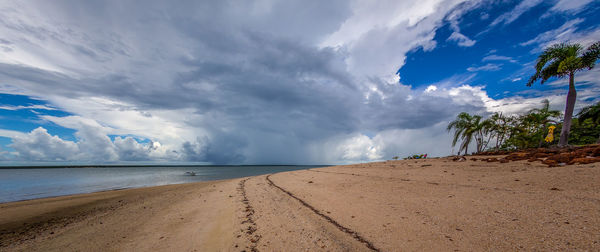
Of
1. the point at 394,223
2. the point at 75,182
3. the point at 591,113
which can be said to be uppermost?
the point at 591,113

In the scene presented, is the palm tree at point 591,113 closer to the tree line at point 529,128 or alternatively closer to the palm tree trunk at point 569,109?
the tree line at point 529,128

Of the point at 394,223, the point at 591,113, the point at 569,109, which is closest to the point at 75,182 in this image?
the point at 394,223

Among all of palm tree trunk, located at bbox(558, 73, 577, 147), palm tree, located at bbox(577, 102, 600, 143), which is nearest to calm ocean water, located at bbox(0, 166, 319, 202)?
palm tree trunk, located at bbox(558, 73, 577, 147)

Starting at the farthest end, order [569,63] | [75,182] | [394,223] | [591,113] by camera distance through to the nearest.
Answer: [75,182]
[591,113]
[569,63]
[394,223]

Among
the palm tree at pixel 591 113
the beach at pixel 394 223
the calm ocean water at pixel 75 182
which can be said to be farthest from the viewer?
the palm tree at pixel 591 113

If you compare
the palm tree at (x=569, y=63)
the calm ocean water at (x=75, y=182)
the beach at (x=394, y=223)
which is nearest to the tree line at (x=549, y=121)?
the palm tree at (x=569, y=63)

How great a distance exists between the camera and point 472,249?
3.18 m

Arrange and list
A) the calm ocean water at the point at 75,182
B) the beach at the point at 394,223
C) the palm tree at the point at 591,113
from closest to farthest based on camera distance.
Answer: the beach at the point at 394,223 < the calm ocean water at the point at 75,182 < the palm tree at the point at 591,113

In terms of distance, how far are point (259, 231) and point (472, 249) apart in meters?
4.31

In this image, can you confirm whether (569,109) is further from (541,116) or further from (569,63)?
(541,116)

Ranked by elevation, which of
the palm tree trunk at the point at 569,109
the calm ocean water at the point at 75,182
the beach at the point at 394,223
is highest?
the palm tree trunk at the point at 569,109

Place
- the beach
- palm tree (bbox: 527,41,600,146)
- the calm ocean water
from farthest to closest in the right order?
the calm ocean water < palm tree (bbox: 527,41,600,146) < the beach

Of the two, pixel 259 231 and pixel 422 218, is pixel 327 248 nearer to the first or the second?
pixel 259 231

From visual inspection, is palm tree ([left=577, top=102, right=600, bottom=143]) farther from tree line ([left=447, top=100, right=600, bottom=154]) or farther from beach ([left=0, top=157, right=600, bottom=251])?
beach ([left=0, top=157, right=600, bottom=251])
